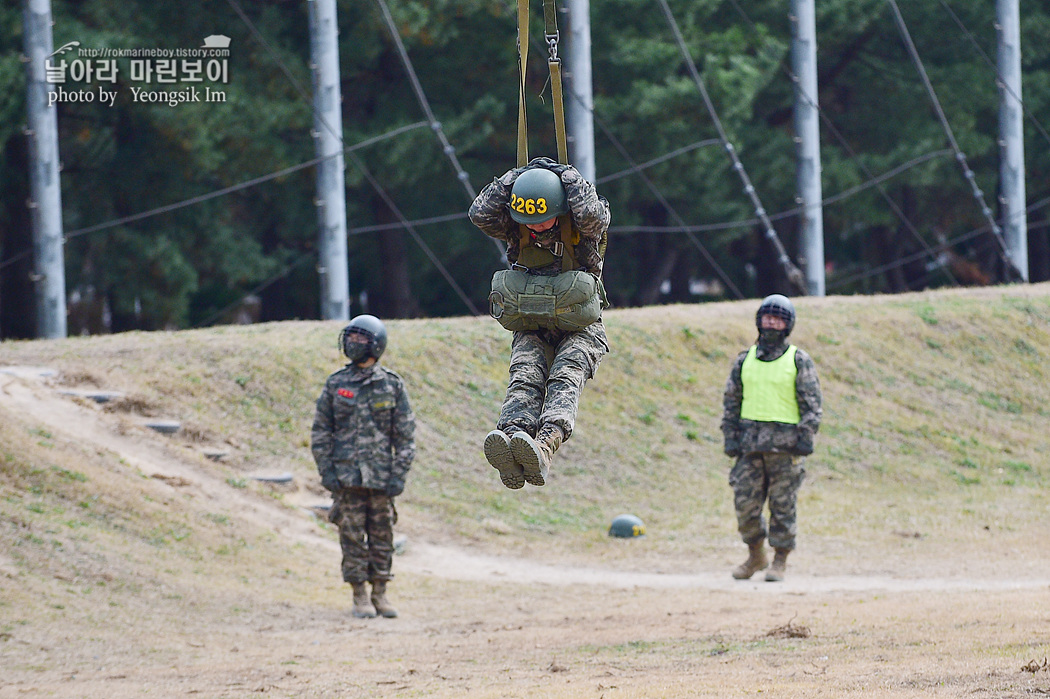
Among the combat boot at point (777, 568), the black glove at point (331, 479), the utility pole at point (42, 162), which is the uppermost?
the utility pole at point (42, 162)

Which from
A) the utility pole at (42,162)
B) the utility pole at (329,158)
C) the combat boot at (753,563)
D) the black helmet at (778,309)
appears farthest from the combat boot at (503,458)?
the utility pole at (329,158)

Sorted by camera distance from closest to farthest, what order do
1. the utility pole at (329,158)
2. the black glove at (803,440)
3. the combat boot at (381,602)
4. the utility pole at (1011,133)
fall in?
the combat boot at (381,602), the black glove at (803,440), the utility pole at (329,158), the utility pole at (1011,133)

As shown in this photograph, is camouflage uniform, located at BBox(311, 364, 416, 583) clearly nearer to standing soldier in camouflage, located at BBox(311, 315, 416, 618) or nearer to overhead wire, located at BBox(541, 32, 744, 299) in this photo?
standing soldier in camouflage, located at BBox(311, 315, 416, 618)

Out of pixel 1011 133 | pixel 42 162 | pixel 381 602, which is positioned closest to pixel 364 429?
pixel 381 602

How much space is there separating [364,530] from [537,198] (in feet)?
15.1

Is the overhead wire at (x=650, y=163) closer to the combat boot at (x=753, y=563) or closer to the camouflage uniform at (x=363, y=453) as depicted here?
the combat boot at (x=753, y=563)

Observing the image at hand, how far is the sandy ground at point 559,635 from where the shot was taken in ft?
31.3

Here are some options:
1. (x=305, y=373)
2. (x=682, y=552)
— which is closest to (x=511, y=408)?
(x=682, y=552)

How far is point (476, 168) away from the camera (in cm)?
3219

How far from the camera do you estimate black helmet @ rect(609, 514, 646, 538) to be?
16.9m

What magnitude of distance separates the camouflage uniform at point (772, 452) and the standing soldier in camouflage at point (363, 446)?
10.5 feet

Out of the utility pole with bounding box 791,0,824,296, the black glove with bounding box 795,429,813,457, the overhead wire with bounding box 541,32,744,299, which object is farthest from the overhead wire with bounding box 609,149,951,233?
the black glove with bounding box 795,429,813,457

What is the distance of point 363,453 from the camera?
1223 cm

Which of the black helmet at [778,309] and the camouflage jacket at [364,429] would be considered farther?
the black helmet at [778,309]
